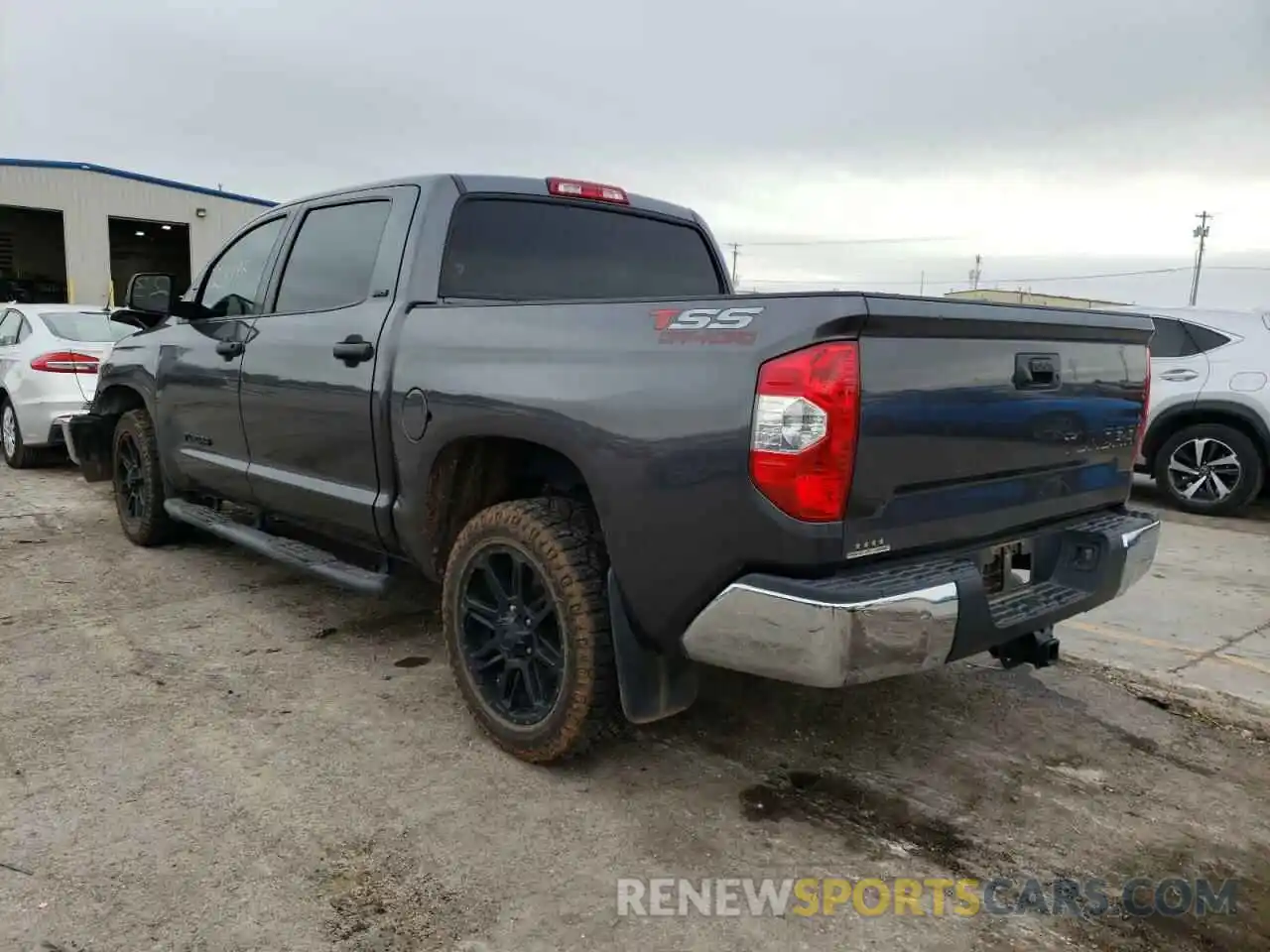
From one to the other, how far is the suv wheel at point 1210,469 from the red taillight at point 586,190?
19.1ft

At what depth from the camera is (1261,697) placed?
3768mm

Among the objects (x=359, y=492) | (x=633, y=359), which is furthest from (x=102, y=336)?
(x=633, y=359)

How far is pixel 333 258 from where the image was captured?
3.95 meters

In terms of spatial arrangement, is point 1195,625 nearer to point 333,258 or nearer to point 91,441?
point 333,258

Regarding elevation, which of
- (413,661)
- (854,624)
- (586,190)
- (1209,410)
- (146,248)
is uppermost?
(146,248)

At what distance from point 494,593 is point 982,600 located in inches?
60.4

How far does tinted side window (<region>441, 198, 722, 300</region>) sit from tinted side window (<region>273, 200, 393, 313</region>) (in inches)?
14.9

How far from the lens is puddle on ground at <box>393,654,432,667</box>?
12.9 feet

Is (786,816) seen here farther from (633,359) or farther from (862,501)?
(633,359)

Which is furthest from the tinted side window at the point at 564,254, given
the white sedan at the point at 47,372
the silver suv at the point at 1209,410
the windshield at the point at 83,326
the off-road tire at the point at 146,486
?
the windshield at the point at 83,326

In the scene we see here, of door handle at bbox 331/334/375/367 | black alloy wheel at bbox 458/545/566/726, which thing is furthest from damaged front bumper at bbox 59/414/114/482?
black alloy wheel at bbox 458/545/566/726

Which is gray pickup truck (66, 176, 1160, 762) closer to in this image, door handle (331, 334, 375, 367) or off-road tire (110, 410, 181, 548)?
door handle (331, 334, 375, 367)

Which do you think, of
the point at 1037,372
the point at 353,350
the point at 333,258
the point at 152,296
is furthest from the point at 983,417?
the point at 152,296

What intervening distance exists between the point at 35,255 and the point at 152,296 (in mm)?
33569
